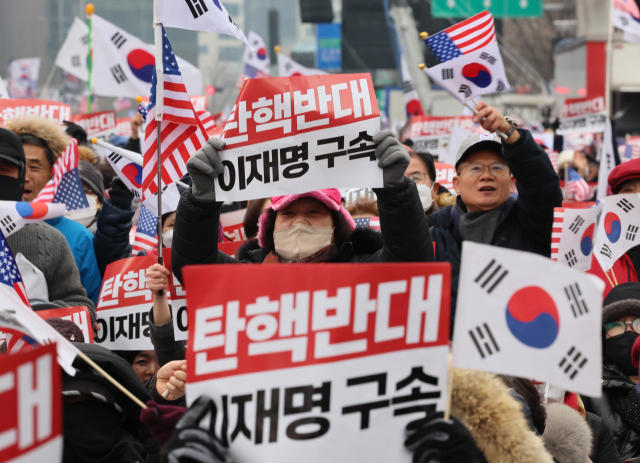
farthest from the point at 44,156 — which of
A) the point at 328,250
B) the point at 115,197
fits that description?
the point at 328,250

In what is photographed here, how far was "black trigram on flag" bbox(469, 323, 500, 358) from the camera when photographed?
6.81 feet

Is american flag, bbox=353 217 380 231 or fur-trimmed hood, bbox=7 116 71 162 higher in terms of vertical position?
fur-trimmed hood, bbox=7 116 71 162

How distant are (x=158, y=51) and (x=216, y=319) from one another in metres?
2.01

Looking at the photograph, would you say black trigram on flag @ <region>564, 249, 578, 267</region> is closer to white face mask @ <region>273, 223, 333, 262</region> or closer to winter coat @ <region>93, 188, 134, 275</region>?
white face mask @ <region>273, 223, 333, 262</region>

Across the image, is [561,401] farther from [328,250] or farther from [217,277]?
[217,277]

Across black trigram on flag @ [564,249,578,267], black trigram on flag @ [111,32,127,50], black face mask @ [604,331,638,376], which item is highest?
black trigram on flag @ [111,32,127,50]

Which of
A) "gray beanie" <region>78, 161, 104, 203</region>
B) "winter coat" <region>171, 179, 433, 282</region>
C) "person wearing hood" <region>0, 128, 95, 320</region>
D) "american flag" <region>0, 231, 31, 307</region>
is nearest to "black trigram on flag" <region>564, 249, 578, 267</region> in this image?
"winter coat" <region>171, 179, 433, 282</region>

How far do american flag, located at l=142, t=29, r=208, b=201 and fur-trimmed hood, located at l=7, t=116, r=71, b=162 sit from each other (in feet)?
4.01

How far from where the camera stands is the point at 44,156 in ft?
15.8

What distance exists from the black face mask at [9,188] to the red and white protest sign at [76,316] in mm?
714

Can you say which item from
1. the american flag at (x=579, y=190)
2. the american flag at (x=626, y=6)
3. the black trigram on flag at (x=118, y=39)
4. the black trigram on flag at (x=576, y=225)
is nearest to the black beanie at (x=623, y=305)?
the black trigram on flag at (x=576, y=225)

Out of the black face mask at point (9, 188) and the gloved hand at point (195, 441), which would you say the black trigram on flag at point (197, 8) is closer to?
the black face mask at point (9, 188)

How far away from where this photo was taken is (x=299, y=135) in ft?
10.4

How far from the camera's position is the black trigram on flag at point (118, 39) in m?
8.04
